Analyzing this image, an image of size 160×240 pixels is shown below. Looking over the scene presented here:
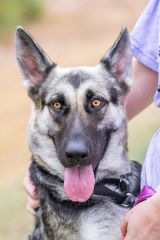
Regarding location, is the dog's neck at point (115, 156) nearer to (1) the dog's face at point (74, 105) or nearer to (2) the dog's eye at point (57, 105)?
(1) the dog's face at point (74, 105)

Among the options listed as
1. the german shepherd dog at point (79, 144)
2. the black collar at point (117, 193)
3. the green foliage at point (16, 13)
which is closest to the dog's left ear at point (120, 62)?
the german shepherd dog at point (79, 144)

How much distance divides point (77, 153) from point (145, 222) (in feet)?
2.21

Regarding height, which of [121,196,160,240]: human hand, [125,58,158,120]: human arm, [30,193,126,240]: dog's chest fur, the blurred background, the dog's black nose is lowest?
the blurred background

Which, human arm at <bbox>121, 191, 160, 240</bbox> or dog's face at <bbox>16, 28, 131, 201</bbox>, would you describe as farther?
dog's face at <bbox>16, 28, 131, 201</bbox>

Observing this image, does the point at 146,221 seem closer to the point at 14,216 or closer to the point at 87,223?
the point at 87,223

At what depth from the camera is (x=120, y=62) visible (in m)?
4.89

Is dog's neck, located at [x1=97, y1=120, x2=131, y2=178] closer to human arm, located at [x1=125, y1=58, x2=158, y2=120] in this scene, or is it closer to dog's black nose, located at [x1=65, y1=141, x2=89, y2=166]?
A: human arm, located at [x1=125, y1=58, x2=158, y2=120]

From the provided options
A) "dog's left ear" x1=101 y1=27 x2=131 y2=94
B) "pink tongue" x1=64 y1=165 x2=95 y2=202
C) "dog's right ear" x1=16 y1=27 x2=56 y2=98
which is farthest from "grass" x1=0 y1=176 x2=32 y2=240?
"pink tongue" x1=64 y1=165 x2=95 y2=202

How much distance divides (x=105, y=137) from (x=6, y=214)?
3.56 metres

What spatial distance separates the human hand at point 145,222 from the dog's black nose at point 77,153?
55 cm

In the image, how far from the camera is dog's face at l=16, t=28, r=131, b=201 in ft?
14.4

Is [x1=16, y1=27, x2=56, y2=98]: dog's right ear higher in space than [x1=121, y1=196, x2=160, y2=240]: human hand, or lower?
higher

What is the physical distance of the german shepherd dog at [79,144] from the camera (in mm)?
4402

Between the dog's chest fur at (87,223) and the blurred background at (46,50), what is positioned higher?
the dog's chest fur at (87,223)
